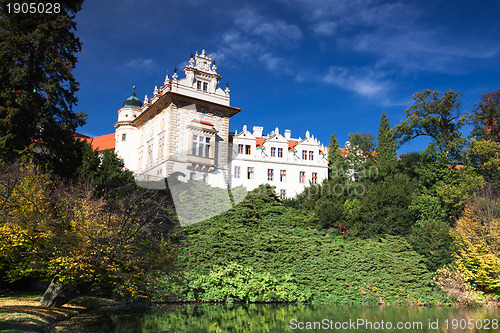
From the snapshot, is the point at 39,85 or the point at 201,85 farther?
the point at 201,85

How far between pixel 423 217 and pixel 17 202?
80.9ft

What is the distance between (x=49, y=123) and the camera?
18.9 m

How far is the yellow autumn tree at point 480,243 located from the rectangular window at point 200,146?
19954 millimetres

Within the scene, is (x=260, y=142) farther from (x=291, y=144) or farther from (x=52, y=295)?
(x=52, y=295)

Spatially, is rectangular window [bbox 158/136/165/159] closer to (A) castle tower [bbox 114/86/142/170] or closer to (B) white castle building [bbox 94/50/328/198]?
(B) white castle building [bbox 94/50/328/198]

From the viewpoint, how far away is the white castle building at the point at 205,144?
110 ft

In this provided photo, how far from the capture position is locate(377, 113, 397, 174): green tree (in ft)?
119

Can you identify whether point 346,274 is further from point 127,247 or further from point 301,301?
point 127,247

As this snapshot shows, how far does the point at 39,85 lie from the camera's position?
19125mm

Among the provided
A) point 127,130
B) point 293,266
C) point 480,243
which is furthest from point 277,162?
point 480,243

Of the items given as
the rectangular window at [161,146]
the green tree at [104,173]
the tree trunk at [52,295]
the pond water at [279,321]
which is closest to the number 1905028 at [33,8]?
the green tree at [104,173]

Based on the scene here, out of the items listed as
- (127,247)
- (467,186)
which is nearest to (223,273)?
(127,247)

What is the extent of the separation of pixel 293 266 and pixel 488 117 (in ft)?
70.0

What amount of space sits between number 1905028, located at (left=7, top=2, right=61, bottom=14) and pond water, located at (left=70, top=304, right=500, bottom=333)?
46.8 feet
